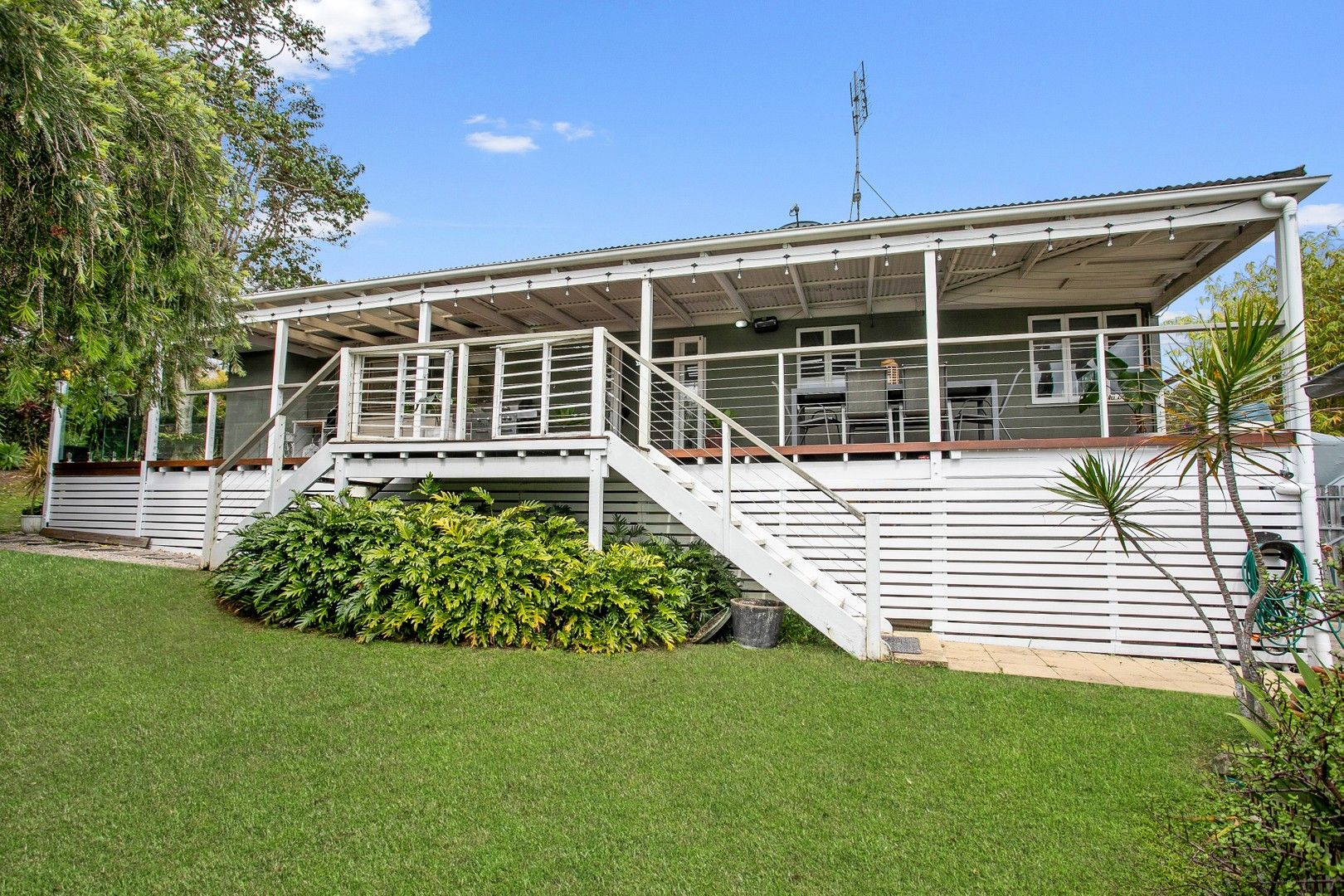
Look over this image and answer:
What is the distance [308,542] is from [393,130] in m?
14.7

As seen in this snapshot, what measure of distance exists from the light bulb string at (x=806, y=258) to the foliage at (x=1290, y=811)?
19.4ft

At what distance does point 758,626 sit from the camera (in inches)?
235

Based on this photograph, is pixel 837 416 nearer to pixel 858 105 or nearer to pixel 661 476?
pixel 661 476

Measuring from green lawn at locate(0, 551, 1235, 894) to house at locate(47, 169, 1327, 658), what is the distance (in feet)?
5.14

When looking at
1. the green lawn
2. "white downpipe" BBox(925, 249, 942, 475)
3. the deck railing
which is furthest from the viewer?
the deck railing

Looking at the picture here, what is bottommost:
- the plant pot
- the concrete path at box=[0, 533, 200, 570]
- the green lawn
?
→ the green lawn

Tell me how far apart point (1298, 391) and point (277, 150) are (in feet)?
68.0

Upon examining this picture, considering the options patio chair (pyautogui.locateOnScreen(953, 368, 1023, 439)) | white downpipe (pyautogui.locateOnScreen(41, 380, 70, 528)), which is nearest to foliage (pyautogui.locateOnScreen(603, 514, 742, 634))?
patio chair (pyautogui.locateOnScreen(953, 368, 1023, 439))

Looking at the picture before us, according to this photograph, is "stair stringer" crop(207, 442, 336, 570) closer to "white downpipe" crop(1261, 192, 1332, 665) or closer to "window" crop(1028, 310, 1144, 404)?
"window" crop(1028, 310, 1144, 404)

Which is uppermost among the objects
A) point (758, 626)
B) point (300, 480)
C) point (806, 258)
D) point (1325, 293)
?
point (1325, 293)

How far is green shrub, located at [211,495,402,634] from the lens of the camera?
6.19 meters

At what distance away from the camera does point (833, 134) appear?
49.1 feet

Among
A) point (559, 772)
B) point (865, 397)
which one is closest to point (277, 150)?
point (865, 397)

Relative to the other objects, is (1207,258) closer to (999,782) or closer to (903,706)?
(903,706)
